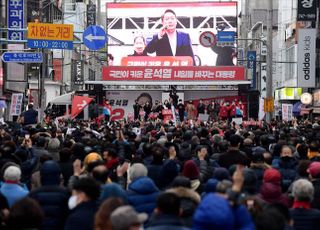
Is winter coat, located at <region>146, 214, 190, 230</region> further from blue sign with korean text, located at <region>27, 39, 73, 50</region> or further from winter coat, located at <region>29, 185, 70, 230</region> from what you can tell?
blue sign with korean text, located at <region>27, 39, 73, 50</region>

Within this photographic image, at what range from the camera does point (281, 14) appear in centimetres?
7200

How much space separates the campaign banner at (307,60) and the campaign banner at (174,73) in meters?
10.8

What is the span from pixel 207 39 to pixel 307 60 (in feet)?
Result: 58.3

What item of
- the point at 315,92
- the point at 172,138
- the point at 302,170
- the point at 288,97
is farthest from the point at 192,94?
the point at 302,170

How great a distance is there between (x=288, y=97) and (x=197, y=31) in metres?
9.60

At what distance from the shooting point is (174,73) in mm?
52625

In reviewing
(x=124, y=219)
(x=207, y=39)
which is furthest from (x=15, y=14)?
(x=124, y=219)

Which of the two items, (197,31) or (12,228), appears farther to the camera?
(197,31)

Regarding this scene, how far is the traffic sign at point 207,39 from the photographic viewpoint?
5809 cm

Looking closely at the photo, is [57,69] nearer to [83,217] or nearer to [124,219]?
[83,217]

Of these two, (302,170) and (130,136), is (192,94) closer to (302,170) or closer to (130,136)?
(130,136)

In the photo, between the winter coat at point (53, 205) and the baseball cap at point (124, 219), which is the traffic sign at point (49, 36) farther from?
the baseball cap at point (124, 219)

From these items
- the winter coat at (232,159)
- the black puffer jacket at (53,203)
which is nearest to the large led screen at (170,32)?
the winter coat at (232,159)

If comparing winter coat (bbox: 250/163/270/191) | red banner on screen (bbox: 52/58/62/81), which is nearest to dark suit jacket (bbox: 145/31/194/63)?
red banner on screen (bbox: 52/58/62/81)
